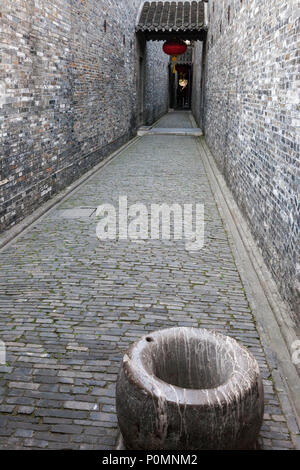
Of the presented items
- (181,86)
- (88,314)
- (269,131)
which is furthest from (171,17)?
(181,86)

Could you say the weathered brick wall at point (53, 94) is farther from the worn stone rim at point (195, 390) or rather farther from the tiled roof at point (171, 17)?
the worn stone rim at point (195, 390)

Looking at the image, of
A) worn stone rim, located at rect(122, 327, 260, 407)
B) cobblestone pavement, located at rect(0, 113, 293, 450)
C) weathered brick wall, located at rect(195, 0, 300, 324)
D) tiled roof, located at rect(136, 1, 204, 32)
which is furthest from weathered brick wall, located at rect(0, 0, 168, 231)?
worn stone rim, located at rect(122, 327, 260, 407)

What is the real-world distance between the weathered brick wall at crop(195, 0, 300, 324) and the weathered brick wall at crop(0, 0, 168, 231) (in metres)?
3.75

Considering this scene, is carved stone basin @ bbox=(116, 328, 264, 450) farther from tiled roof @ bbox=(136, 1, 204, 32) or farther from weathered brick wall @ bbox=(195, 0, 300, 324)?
tiled roof @ bbox=(136, 1, 204, 32)

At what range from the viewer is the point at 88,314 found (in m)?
4.13

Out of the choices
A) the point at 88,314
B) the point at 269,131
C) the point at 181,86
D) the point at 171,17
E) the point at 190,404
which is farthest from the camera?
the point at 181,86

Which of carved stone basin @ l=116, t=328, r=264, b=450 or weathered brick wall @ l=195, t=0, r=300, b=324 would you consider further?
weathered brick wall @ l=195, t=0, r=300, b=324

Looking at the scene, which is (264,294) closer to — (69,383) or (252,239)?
(252,239)

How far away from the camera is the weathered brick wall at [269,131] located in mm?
4301

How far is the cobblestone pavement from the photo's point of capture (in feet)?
9.17

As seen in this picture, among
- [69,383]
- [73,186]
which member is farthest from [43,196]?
[69,383]

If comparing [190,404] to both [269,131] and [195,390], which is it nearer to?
[195,390]

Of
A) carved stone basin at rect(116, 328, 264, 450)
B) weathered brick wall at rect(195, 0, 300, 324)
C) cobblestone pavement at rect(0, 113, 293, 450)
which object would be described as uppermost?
weathered brick wall at rect(195, 0, 300, 324)

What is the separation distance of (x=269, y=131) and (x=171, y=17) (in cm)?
1601
